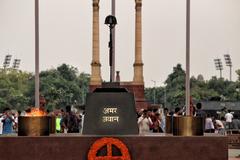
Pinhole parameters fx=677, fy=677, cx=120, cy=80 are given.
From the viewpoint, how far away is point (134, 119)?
1241 centimetres

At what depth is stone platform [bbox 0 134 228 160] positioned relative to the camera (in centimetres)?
1182

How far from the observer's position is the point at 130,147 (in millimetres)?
11906

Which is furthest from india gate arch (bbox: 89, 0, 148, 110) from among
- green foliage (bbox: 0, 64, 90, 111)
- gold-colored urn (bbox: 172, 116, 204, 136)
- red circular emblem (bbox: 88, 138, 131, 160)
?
red circular emblem (bbox: 88, 138, 131, 160)

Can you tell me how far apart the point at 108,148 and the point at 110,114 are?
0.74m

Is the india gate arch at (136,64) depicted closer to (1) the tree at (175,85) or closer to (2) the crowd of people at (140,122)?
(2) the crowd of people at (140,122)

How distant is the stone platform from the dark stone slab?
414mm

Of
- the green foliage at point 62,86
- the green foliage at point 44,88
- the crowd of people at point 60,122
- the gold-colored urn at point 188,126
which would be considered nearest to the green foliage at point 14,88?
the green foliage at point 44,88

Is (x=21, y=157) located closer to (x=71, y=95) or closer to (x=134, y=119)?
(x=134, y=119)

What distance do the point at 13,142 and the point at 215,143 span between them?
11.6 feet

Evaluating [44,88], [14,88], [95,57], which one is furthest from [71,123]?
[14,88]

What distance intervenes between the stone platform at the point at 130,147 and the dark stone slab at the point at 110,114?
0.41m

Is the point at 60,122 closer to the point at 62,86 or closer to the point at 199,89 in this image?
the point at 62,86

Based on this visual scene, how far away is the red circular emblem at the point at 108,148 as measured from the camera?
467 inches

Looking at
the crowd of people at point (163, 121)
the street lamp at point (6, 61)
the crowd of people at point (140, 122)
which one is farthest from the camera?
the street lamp at point (6, 61)
